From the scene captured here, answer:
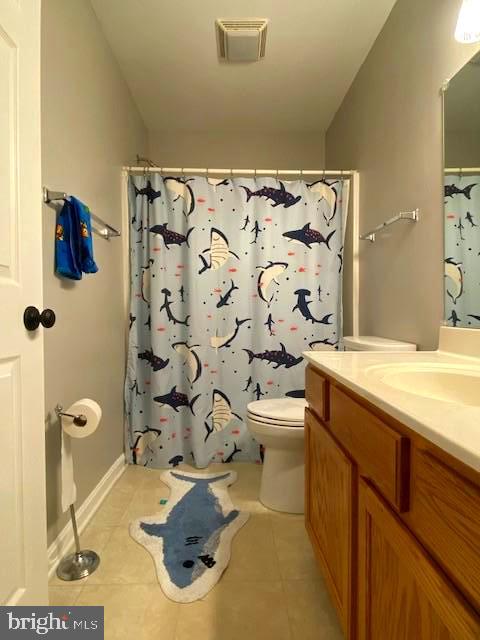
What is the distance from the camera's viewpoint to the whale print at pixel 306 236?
2139 mm

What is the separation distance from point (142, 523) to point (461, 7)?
2.36 meters

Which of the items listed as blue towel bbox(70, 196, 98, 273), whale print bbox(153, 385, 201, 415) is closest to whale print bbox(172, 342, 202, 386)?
whale print bbox(153, 385, 201, 415)

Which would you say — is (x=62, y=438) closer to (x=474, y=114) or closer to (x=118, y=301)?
(x=118, y=301)

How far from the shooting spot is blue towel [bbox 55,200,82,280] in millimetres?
1281

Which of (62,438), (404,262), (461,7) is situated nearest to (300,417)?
(404,262)

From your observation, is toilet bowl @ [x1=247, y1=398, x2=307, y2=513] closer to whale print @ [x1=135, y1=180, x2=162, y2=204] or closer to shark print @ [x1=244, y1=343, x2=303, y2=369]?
shark print @ [x1=244, y1=343, x2=303, y2=369]

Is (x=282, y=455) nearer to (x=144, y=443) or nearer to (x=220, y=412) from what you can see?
(x=220, y=412)

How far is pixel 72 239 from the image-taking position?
1304 millimetres

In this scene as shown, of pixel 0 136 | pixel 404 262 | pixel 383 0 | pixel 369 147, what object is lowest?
pixel 404 262

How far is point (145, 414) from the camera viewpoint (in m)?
2.10

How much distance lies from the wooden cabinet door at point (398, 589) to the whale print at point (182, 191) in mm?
1831

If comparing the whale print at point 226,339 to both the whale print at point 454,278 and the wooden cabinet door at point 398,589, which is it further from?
the wooden cabinet door at point 398,589

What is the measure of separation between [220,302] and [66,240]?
102 cm

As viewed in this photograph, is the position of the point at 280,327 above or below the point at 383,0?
below
